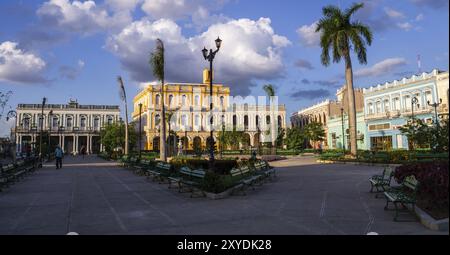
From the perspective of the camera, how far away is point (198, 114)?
68500 millimetres

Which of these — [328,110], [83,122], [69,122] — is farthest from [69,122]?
[328,110]

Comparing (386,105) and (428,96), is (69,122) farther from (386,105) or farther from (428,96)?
(428,96)

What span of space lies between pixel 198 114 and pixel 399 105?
116 feet

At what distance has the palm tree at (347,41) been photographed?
1065 inches

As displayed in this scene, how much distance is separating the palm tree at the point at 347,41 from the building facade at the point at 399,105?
47.6 ft

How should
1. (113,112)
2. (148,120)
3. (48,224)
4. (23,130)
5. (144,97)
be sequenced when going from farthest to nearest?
(113,112) < (23,130) < (144,97) < (148,120) < (48,224)

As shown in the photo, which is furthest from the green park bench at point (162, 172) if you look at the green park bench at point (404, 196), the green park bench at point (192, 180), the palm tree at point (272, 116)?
the palm tree at point (272, 116)

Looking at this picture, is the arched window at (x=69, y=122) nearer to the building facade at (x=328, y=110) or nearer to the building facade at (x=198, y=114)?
the building facade at (x=198, y=114)

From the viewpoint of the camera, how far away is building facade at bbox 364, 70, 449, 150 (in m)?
39.0

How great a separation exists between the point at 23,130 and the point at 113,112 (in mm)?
18598
